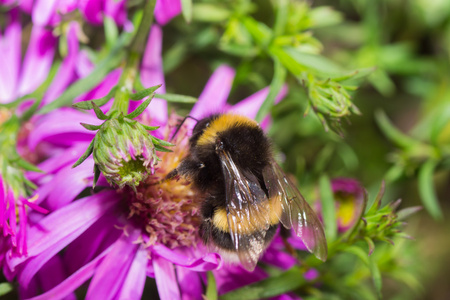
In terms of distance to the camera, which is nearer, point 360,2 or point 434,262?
point 360,2

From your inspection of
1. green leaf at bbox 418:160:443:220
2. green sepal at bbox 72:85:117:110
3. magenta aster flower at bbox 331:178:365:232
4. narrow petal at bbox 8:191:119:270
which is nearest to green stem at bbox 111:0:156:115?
green sepal at bbox 72:85:117:110

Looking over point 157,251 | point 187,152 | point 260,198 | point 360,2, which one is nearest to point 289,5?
point 360,2

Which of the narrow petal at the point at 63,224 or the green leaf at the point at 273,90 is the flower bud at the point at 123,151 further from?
the green leaf at the point at 273,90

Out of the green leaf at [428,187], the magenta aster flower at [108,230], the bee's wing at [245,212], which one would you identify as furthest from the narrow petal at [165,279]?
the green leaf at [428,187]

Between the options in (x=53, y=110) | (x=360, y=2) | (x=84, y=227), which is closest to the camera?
(x=84, y=227)

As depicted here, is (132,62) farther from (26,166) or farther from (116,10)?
(26,166)

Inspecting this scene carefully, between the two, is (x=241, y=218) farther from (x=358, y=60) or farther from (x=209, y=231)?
(x=358, y=60)
